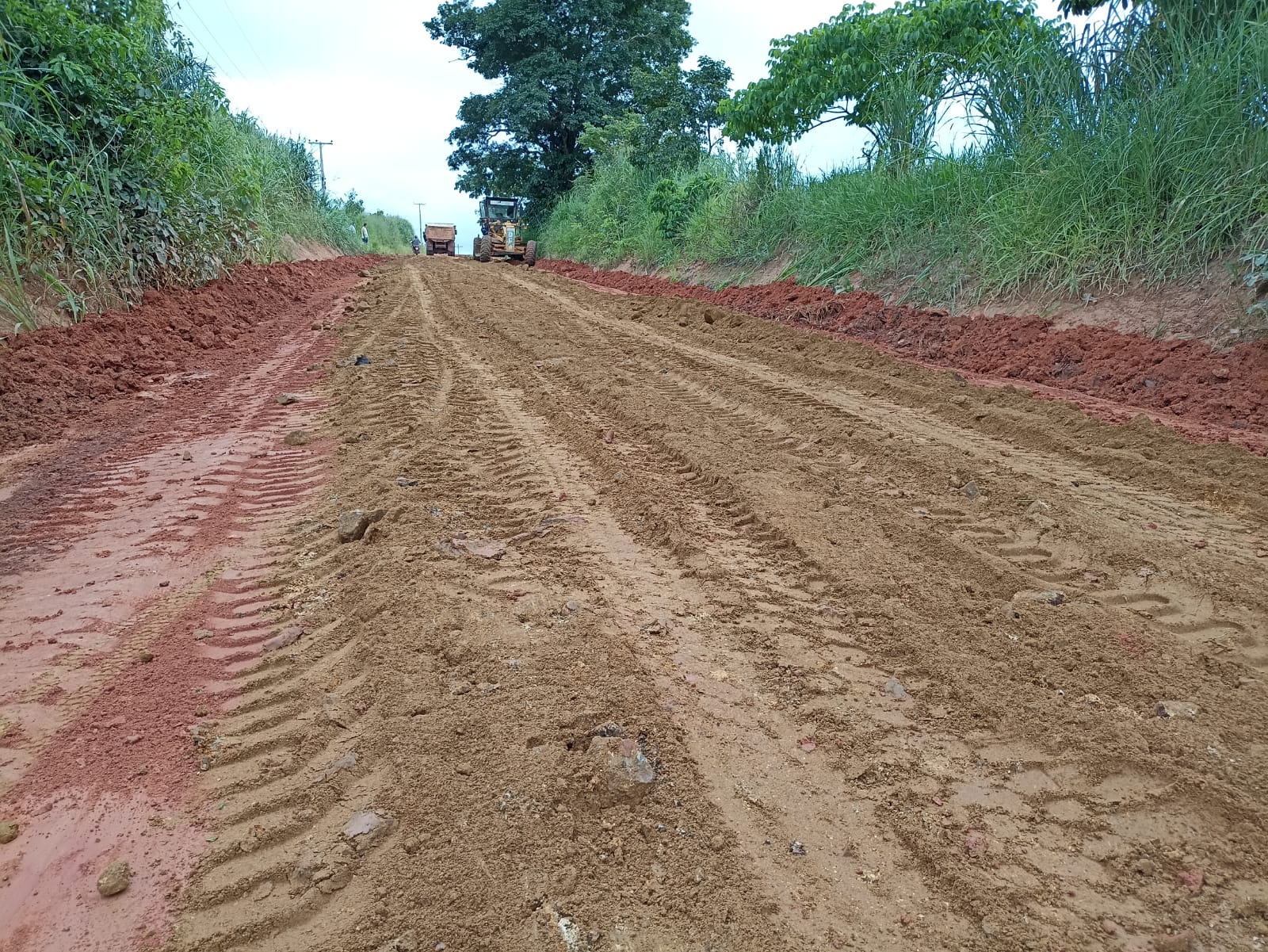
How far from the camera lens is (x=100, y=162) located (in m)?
7.20

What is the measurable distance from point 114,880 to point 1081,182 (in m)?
8.28

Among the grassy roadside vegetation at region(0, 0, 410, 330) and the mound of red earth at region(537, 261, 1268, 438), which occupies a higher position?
the grassy roadside vegetation at region(0, 0, 410, 330)

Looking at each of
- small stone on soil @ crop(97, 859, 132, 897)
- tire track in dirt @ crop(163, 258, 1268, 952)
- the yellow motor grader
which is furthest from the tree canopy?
the yellow motor grader

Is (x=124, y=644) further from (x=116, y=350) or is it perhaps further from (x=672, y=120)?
(x=672, y=120)

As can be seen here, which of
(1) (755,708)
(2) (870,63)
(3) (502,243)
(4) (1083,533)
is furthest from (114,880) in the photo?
(3) (502,243)

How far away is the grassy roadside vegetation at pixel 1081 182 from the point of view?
5664 mm

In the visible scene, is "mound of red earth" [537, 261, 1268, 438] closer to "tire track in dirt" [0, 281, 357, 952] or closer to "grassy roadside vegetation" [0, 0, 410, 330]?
"tire track in dirt" [0, 281, 357, 952]

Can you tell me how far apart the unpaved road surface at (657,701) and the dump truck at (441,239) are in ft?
105

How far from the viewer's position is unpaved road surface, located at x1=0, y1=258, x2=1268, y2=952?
1.50 m

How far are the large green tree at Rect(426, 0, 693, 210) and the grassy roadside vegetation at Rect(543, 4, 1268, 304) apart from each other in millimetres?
20032

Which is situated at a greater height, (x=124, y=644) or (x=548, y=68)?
(x=548, y=68)

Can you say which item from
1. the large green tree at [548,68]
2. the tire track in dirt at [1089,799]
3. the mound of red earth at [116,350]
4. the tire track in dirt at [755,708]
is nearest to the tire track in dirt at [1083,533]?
the tire track in dirt at [755,708]

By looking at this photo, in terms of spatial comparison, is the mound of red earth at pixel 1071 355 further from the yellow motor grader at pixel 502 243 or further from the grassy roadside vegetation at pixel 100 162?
the yellow motor grader at pixel 502 243

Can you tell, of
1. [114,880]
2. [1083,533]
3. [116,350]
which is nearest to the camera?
[114,880]
